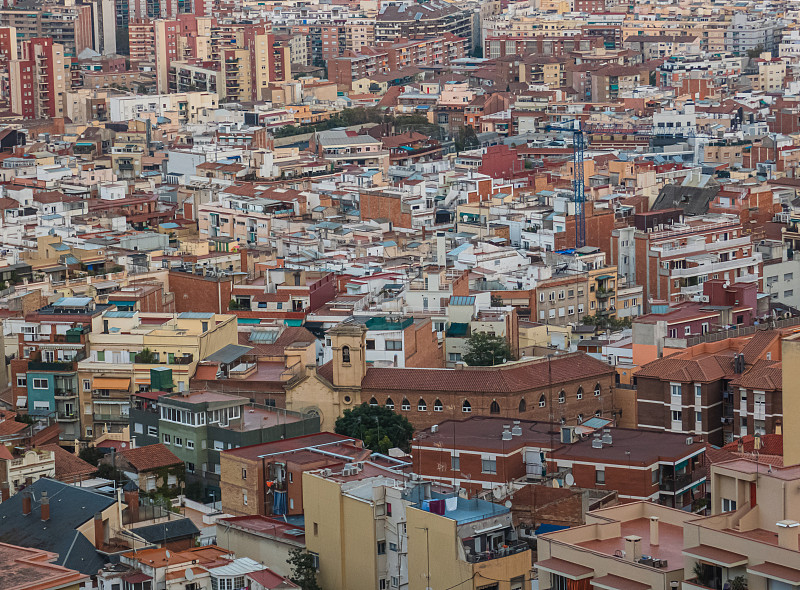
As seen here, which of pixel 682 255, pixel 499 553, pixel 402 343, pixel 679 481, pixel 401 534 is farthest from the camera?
pixel 682 255

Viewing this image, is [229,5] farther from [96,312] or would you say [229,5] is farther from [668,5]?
[96,312]

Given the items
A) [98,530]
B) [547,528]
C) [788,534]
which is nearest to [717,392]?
[547,528]

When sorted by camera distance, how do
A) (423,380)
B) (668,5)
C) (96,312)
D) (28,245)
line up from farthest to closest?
(668,5) → (28,245) → (96,312) → (423,380)

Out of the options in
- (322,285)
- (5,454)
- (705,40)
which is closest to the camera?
(5,454)

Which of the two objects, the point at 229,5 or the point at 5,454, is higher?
the point at 229,5

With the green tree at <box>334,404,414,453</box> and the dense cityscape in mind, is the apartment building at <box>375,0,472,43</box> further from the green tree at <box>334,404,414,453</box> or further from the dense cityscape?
the green tree at <box>334,404,414,453</box>

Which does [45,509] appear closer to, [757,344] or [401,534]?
[401,534]

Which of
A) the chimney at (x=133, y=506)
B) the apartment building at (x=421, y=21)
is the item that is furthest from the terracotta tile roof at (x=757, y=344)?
the apartment building at (x=421, y=21)

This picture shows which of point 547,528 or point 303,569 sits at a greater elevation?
point 547,528

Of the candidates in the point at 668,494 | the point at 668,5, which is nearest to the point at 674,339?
the point at 668,494
